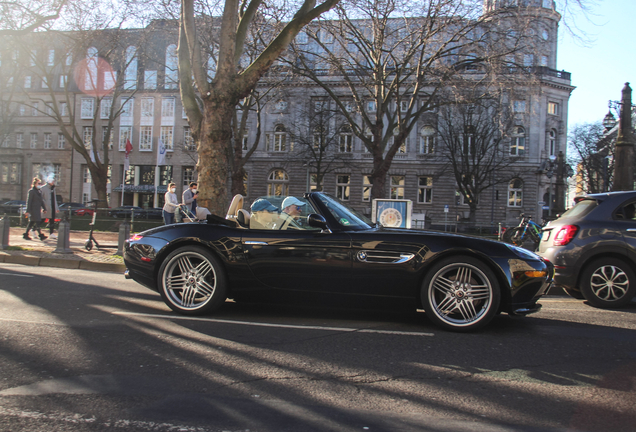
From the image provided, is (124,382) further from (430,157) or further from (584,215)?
(430,157)

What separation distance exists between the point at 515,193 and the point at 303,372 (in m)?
46.3

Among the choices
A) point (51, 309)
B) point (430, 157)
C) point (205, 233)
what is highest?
point (430, 157)

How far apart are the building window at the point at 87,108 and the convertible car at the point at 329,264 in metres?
55.2

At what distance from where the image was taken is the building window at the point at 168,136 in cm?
5030

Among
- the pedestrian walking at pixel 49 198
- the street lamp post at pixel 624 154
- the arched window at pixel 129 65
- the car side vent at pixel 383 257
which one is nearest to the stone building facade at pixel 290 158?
the arched window at pixel 129 65

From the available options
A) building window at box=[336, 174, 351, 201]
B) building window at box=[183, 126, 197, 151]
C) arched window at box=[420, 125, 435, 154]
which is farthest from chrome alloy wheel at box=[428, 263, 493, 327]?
building window at box=[336, 174, 351, 201]

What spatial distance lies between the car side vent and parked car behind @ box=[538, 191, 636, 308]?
336cm

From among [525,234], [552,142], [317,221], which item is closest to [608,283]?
[317,221]

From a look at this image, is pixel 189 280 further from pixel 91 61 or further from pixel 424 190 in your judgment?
pixel 424 190

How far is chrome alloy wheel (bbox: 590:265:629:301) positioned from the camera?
6270 mm

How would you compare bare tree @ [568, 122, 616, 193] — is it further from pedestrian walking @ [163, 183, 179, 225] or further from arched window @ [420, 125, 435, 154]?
pedestrian walking @ [163, 183, 179, 225]

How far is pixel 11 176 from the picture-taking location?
57312 millimetres

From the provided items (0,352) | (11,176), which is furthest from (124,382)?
(11,176)

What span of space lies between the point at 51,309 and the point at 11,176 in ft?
209
